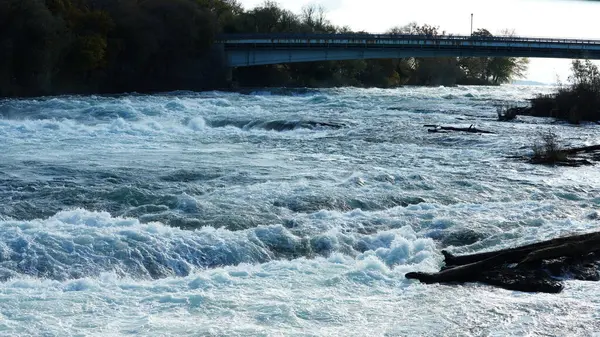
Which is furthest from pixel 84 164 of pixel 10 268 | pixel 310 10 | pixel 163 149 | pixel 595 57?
pixel 310 10

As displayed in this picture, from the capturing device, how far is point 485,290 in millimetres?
13609

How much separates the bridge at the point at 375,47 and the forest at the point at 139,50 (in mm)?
3102

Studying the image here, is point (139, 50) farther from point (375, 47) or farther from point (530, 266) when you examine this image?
point (530, 266)

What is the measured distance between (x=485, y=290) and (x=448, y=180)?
10067 millimetres

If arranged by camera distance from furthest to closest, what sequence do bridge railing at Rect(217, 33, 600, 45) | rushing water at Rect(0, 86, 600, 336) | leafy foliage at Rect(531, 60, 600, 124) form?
1. bridge railing at Rect(217, 33, 600, 45)
2. leafy foliage at Rect(531, 60, 600, 124)
3. rushing water at Rect(0, 86, 600, 336)

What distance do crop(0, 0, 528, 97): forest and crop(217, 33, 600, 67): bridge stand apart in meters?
3.10

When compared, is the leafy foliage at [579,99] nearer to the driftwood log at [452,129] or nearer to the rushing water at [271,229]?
the driftwood log at [452,129]

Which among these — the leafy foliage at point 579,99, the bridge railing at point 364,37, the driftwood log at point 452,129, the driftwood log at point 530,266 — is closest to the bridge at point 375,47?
the bridge railing at point 364,37

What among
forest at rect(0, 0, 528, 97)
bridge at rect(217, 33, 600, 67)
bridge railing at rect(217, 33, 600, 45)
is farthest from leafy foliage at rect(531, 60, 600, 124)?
bridge at rect(217, 33, 600, 67)

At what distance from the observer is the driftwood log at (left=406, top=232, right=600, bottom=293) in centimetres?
1386

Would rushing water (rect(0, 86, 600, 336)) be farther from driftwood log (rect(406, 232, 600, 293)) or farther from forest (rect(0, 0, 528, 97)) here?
forest (rect(0, 0, 528, 97))

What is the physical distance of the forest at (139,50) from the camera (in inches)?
2259

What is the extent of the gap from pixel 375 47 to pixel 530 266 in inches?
2805

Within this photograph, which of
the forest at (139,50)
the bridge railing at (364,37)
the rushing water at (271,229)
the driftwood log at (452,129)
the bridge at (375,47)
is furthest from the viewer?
the bridge at (375,47)
